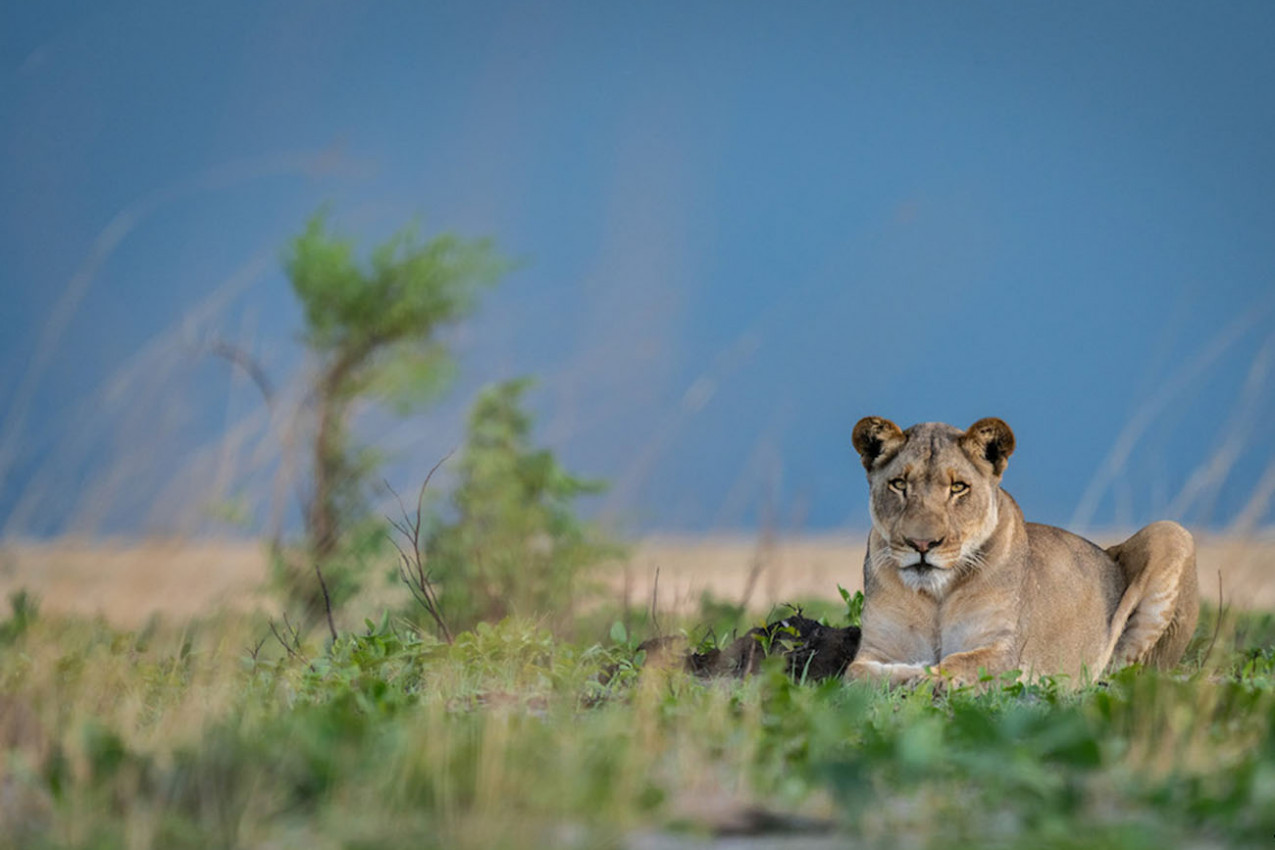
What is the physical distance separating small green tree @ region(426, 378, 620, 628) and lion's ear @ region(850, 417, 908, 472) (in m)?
7.05

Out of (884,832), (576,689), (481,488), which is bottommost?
(884,832)

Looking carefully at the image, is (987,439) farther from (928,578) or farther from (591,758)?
(591,758)

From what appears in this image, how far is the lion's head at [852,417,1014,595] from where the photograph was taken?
699 cm

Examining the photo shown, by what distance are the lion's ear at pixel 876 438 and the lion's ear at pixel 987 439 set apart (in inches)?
13.0

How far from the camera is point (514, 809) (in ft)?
12.3

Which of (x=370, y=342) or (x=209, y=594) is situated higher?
(x=370, y=342)

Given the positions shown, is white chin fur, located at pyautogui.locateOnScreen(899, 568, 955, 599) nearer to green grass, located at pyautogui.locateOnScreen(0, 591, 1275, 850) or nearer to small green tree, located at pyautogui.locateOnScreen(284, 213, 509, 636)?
green grass, located at pyautogui.locateOnScreen(0, 591, 1275, 850)

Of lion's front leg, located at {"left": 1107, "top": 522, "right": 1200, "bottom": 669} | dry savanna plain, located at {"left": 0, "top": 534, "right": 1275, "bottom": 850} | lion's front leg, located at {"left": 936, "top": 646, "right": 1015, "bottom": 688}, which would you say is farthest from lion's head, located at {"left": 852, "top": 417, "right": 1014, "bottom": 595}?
lion's front leg, located at {"left": 1107, "top": 522, "right": 1200, "bottom": 669}

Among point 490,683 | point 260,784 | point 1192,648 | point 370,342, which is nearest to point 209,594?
point 490,683

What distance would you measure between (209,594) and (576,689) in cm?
248

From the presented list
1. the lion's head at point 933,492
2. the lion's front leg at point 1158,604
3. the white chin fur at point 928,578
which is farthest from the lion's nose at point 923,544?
the lion's front leg at point 1158,604

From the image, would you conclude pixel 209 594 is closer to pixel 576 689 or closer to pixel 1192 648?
pixel 576 689

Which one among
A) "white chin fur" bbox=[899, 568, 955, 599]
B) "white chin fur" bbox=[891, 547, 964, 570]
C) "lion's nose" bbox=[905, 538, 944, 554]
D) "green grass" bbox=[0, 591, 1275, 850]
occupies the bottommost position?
"green grass" bbox=[0, 591, 1275, 850]

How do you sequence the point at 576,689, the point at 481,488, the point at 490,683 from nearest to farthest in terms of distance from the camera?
the point at 576,689
the point at 490,683
the point at 481,488
